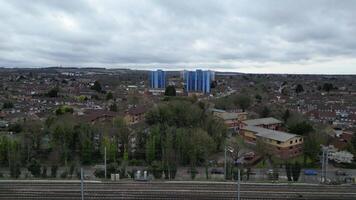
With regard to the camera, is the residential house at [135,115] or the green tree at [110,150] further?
the residential house at [135,115]

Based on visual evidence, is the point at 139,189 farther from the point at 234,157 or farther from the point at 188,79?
the point at 188,79

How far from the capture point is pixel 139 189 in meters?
11.2

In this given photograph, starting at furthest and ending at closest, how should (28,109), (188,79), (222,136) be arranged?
(188,79) < (28,109) < (222,136)

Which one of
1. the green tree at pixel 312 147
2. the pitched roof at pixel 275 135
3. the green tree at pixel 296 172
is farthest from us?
the pitched roof at pixel 275 135

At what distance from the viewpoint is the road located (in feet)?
34.6

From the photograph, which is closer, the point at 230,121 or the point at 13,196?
the point at 13,196

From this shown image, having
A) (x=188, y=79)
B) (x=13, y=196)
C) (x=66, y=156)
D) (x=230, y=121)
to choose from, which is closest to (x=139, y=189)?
(x=13, y=196)

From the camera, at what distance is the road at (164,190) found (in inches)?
415

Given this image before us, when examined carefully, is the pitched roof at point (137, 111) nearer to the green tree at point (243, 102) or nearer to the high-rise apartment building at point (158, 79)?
the green tree at point (243, 102)

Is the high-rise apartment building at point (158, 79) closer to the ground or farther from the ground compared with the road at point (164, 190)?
farther from the ground

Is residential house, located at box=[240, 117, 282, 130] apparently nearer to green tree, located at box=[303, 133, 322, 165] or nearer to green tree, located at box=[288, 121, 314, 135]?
green tree, located at box=[288, 121, 314, 135]

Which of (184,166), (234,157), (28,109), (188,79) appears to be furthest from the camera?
(188,79)

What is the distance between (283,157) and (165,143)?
5.85m

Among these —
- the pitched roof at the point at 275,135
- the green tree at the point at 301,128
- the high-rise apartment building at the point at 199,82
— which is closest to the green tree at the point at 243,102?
the pitched roof at the point at 275,135
